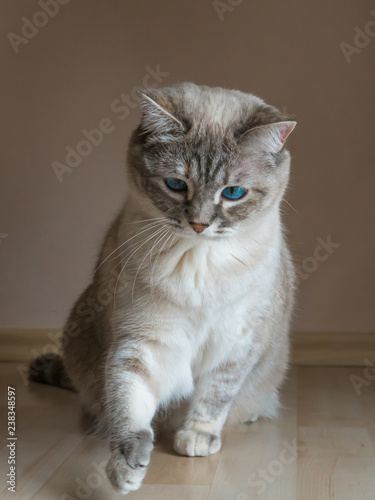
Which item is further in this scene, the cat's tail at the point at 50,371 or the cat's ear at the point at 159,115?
the cat's tail at the point at 50,371

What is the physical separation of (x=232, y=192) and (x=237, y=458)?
0.75 meters

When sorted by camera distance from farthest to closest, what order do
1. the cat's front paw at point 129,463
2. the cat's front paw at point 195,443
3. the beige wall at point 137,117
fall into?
the beige wall at point 137,117 < the cat's front paw at point 195,443 < the cat's front paw at point 129,463

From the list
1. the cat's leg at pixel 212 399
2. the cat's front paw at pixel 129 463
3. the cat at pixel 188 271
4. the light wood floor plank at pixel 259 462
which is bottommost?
the light wood floor plank at pixel 259 462

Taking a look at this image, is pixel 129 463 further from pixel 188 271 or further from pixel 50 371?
pixel 50 371

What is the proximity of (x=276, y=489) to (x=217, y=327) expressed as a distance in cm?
45

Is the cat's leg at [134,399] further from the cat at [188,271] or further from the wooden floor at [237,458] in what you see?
the wooden floor at [237,458]

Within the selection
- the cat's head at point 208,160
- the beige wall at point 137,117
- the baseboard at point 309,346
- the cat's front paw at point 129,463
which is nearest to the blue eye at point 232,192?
the cat's head at point 208,160

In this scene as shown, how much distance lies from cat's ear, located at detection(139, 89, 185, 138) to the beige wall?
109 centimetres

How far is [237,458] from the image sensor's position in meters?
1.94

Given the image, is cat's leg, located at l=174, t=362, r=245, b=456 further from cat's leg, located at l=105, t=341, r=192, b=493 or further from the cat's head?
the cat's head

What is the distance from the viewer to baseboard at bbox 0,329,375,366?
289 centimetres

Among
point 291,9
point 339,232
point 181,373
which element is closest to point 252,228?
point 181,373

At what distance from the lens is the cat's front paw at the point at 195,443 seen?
193 centimetres

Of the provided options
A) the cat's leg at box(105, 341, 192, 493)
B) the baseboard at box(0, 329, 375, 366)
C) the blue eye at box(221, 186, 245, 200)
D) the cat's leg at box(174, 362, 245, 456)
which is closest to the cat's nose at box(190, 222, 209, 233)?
the blue eye at box(221, 186, 245, 200)
